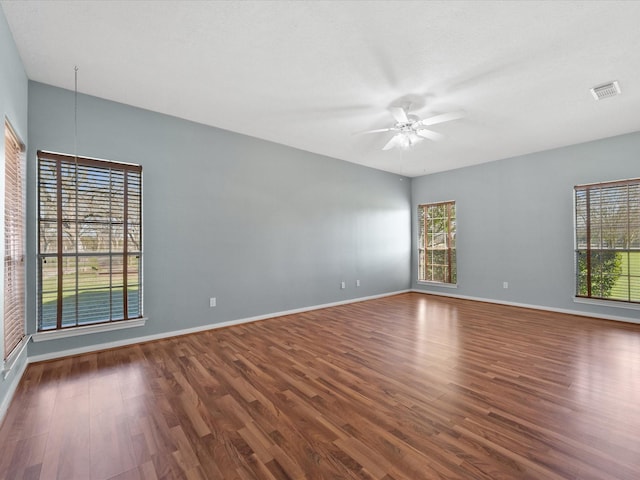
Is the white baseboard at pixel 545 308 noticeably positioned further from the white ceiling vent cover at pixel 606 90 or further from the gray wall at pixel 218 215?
the white ceiling vent cover at pixel 606 90

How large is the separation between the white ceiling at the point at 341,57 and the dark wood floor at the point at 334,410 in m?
2.86

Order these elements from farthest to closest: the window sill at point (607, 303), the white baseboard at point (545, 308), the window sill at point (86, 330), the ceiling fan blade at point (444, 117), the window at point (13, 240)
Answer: the white baseboard at point (545, 308) < the window sill at point (607, 303) < the ceiling fan blade at point (444, 117) < the window sill at point (86, 330) < the window at point (13, 240)

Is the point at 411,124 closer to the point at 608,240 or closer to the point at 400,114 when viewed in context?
the point at 400,114

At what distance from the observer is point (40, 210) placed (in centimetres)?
301

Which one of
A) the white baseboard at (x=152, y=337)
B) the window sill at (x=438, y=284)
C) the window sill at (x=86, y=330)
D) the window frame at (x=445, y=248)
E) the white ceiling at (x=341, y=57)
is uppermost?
the white ceiling at (x=341, y=57)

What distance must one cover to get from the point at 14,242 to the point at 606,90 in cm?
597

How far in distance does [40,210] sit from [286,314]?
11.2 ft

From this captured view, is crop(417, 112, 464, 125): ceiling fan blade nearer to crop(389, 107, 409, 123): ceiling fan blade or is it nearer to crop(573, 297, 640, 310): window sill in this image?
crop(389, 107, 409, 123): ceiling fan blade

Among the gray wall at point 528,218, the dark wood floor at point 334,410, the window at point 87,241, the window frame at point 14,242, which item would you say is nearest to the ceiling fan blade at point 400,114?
the dark wood floor at point 334,410

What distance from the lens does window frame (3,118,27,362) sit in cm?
238

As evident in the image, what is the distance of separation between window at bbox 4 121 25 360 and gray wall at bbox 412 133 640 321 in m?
6.96

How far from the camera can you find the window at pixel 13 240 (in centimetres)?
237

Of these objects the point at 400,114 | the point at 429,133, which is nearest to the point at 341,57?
the point at 400,114

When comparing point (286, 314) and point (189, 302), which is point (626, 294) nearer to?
point (286, 314)
